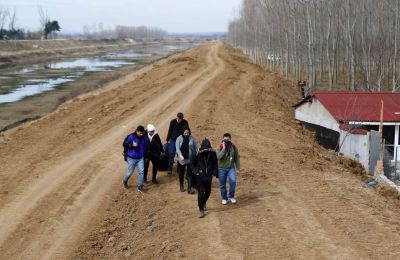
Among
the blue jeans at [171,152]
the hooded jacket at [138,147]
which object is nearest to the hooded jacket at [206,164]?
the hooded jacket at [138,147]

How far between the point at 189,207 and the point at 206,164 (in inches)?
55.2

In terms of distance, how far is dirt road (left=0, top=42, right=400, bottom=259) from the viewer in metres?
9.68

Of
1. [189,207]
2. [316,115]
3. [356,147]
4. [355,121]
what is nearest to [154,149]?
[189,207]

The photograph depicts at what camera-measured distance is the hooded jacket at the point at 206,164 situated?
1061cm

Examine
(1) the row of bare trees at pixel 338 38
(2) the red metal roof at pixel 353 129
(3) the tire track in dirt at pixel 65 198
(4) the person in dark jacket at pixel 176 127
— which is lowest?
(3) the tire track in dirt at pixel 65 198

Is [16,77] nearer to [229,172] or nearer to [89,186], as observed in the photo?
[89,186]

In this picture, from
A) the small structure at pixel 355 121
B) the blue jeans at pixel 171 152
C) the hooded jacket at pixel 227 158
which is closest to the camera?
the hooded jacket at pixel 227 158

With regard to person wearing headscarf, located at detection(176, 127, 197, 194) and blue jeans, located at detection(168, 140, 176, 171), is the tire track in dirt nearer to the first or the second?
blue jeans, located at detection(168, 140, 176, 171)

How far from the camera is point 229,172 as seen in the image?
1111 centimetres

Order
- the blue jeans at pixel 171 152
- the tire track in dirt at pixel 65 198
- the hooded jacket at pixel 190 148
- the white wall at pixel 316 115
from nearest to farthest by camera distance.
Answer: the tire track in dirt at pixel 65 198
the hooded jacket at pixel 190 148
the blue jeans at pixel 171 152
the white wall at pixel 316 115

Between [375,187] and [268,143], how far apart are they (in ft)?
13.0

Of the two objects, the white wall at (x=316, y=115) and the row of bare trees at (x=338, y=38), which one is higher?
the row of bare trees at (x=338, y=38)

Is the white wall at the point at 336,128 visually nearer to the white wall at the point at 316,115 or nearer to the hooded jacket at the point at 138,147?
the white wall at the point at 316,115

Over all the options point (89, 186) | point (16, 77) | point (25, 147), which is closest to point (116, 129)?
point (25, 147)
